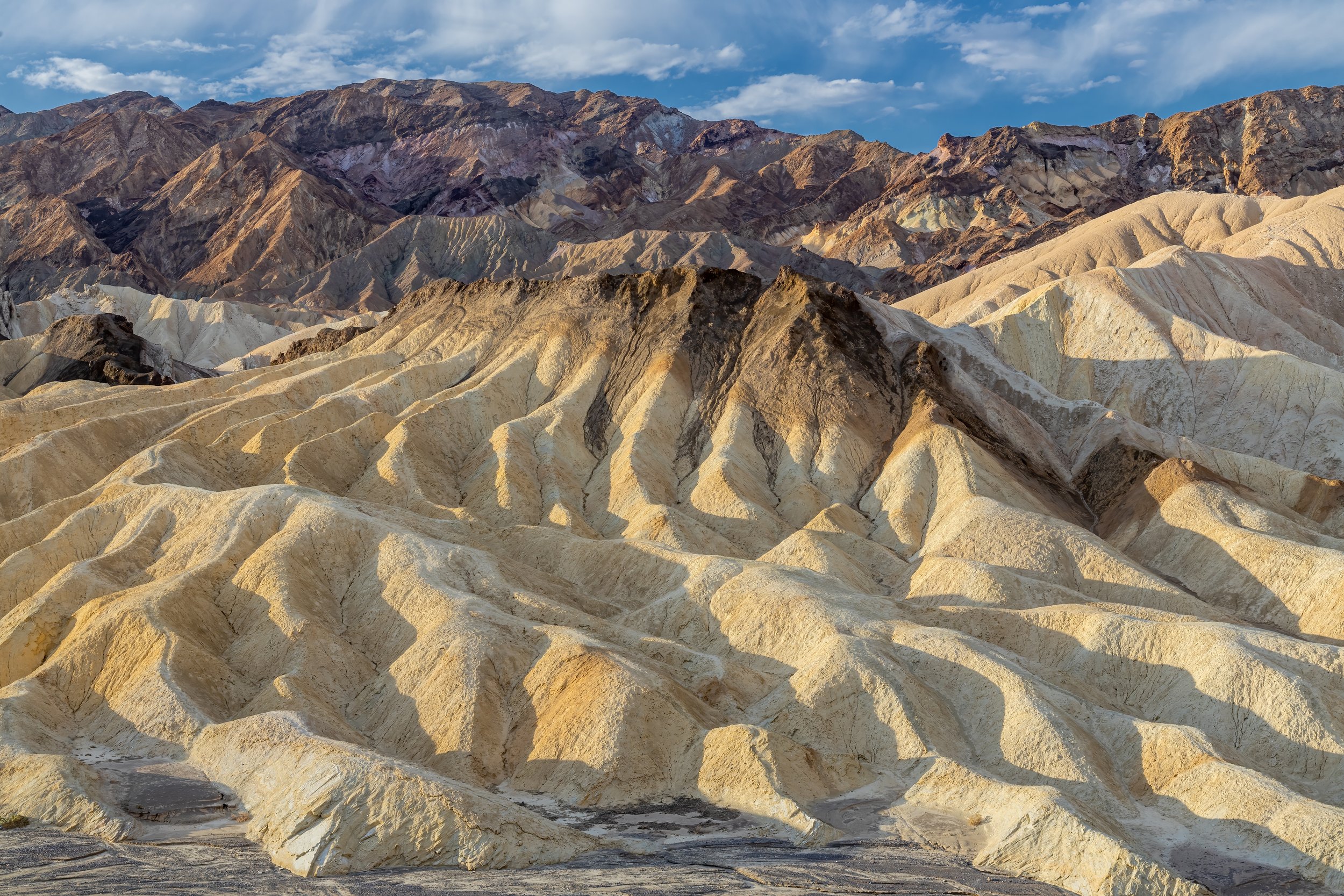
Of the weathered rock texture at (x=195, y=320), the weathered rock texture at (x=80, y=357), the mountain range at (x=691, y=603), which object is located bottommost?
the mountain range at (x=691, y=603)

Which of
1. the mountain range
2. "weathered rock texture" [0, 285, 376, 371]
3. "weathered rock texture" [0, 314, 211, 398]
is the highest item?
"weathered rock texture" [0, 285, 376, 371]

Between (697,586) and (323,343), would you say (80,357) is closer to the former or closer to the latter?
(323,343)

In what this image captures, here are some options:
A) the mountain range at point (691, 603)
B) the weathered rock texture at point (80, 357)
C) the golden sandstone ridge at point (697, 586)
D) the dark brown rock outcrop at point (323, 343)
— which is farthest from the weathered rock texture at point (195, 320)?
the golden sandstone ridge at point (697, 586)

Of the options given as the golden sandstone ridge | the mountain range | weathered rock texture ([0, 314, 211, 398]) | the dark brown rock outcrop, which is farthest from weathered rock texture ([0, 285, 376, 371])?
the golden sandstone ridge

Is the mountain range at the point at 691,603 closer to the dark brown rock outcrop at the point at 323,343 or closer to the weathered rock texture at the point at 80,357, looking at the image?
the dark brown rock outcrop at the point at 323,343

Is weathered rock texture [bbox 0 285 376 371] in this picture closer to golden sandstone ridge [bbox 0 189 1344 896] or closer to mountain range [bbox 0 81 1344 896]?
mountain range [bbox 0 81 1344 896]

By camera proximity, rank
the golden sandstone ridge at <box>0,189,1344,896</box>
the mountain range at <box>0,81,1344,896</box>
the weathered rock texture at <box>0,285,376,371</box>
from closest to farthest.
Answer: the mountain range at <box>0,81,1344,896</box>, the golden sandstone ridge at <box>0,189,1344,896</box>, the weathered rock texture at <box>0,285,376,371</box>

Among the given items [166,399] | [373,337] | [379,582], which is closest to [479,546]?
[379,582]

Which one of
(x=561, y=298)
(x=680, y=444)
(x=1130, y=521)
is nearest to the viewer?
(x=1130, y=521)

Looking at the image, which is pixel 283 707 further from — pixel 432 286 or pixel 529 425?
pixel 432 286
